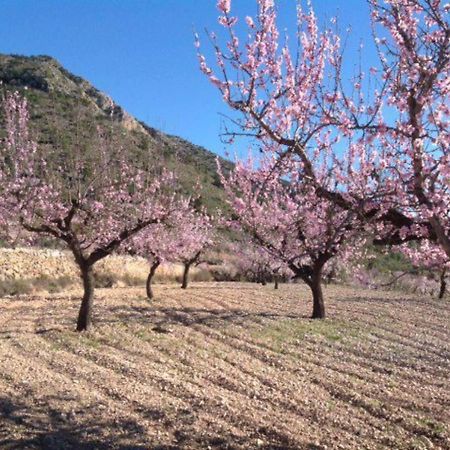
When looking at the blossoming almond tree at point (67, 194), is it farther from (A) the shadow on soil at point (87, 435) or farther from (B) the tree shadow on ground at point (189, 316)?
(A) the shadow on soil at point (87, 435)

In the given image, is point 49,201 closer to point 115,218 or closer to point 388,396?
point 115,218

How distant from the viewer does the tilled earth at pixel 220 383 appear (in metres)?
7.68

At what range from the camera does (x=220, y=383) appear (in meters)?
10.3

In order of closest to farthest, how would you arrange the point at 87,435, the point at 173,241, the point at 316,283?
the point at 87,435 → the point at 316,283 → the point at 173,241

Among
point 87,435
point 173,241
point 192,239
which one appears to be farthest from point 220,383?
point 192,239

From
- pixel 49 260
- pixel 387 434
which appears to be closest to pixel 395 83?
pixel 387 434

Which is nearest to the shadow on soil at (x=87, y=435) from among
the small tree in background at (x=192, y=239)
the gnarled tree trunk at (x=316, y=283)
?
the gnarled tree trunk at (x=316, y=283)

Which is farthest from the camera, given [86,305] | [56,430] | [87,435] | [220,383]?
[86,305]

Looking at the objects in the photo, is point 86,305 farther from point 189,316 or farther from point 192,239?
point 192,239

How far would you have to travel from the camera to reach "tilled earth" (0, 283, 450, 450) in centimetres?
768

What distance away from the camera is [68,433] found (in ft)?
24.5

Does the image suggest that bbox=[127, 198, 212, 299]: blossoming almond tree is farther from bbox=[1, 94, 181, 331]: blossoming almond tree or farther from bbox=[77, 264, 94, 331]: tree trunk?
bbox=[77, 264, 94, 331]: tree trunk

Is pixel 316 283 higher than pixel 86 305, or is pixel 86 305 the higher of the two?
pixel 316 283

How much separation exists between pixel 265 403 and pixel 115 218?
40.9ft
